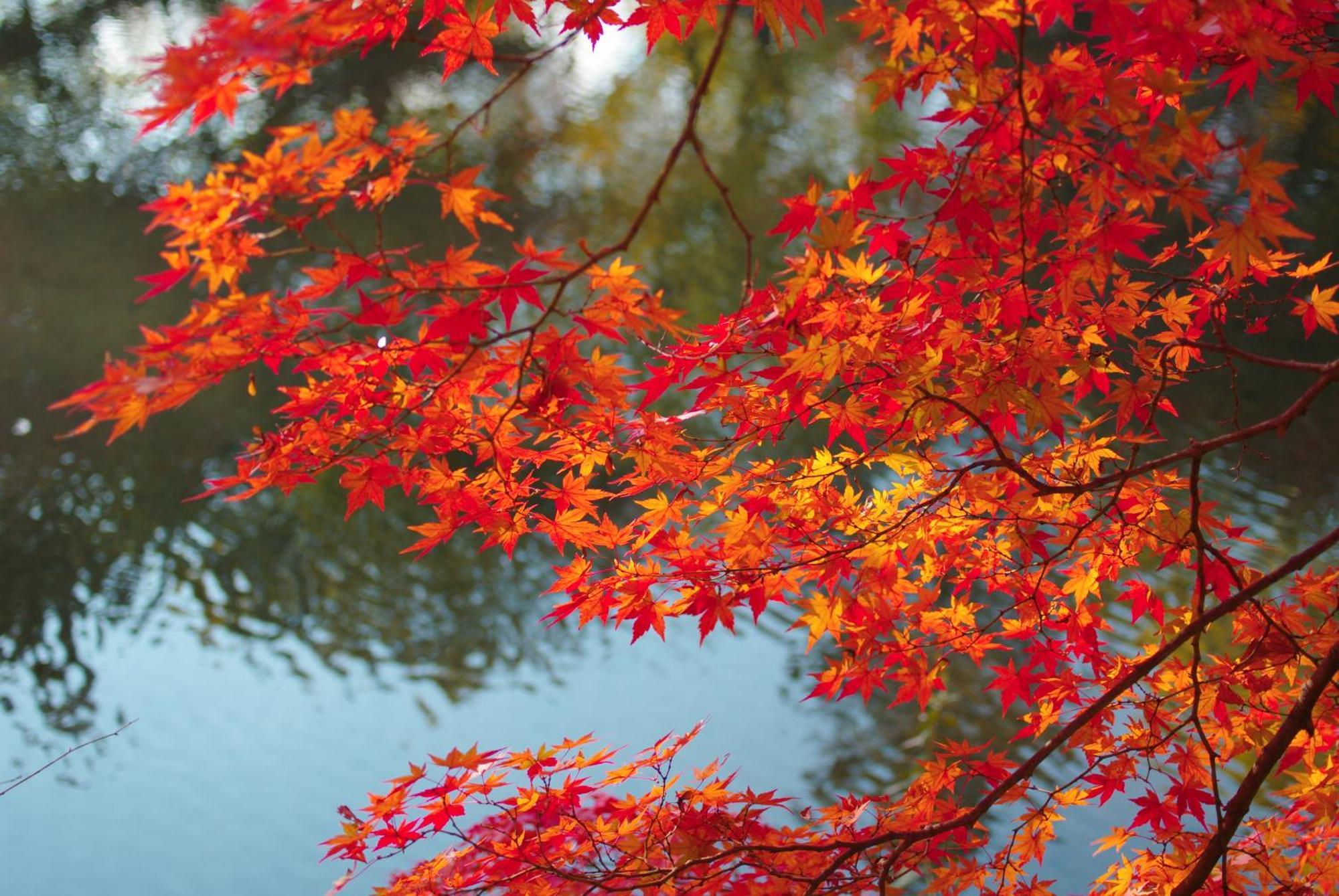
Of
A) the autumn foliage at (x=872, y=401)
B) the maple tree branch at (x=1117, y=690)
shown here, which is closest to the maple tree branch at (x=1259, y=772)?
the autumn foliage at (x=872, y=401)

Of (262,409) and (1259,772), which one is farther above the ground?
(262,409)

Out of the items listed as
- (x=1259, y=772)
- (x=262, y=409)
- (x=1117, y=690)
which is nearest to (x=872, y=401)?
(x=1117, y=690)

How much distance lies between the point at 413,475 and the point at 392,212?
6.63m

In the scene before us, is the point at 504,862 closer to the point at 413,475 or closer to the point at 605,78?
the point at 413,475

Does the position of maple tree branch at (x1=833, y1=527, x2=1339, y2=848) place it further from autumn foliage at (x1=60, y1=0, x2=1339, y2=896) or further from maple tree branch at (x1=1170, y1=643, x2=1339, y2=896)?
maple tree branch at (x1=1170, y1=643, x2=1339, y2=896)

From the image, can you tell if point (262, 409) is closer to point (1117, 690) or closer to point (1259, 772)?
point (1117, 690)

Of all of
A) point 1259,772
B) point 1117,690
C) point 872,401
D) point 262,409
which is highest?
point 262,409

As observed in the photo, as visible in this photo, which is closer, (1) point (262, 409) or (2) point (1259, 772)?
(2) point (1259, 772)

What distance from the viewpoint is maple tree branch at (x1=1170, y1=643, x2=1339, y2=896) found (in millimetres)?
1418

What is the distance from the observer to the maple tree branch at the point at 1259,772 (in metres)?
1.42

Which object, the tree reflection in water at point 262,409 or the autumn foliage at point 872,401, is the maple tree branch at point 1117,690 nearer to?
the autumn foliage at point 872,401

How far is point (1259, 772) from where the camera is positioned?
144 centimetres

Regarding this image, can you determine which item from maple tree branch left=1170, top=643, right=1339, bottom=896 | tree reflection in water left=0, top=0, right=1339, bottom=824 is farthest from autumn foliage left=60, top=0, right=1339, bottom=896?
tree reflection in water left=0, top=0, right=1339, bottom=824

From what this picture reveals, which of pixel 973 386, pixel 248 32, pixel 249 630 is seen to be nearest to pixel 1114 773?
pixel 973 386
